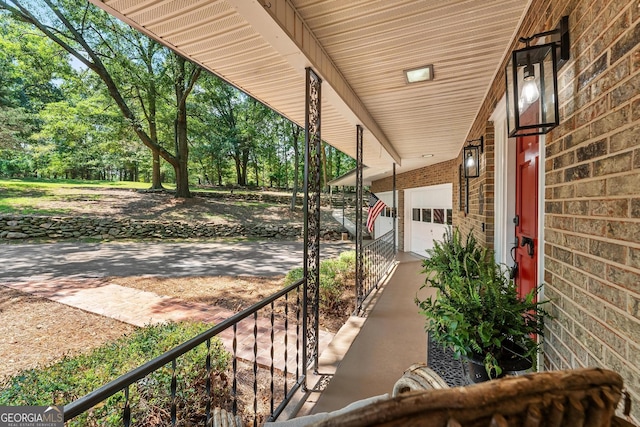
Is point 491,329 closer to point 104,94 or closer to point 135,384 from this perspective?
point 135,384

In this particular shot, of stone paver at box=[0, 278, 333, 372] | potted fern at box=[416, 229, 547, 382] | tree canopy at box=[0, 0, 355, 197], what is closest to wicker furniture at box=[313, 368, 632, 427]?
potted fern at box=[416, 229, 547, 382]

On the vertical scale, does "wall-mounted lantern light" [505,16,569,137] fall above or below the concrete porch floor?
above

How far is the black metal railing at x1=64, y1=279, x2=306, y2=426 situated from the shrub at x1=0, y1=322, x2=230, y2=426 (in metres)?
0.03

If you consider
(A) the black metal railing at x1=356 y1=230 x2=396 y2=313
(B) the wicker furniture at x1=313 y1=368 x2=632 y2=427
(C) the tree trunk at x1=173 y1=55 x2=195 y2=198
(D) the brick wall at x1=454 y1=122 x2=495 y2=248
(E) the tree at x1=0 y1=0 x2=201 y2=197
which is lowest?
(A) the black metal railing at x1=356 y1=230 x2=396 y2=313

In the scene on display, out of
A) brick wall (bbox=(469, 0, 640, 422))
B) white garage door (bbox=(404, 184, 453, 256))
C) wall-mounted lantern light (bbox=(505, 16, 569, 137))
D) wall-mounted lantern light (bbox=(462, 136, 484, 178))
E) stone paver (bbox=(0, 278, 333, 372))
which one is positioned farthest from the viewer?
white garage door (bbox=(404, 184, 453, 256))

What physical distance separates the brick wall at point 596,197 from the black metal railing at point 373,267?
9.12 ft

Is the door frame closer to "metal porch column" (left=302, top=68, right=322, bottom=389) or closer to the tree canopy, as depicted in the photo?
"metal porch column" (left=302, top=68, right=322, bottom=389)

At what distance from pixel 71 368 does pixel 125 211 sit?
11.9 metres

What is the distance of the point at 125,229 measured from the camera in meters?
10.7

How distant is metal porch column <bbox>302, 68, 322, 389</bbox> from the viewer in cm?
238

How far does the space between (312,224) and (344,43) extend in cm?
143

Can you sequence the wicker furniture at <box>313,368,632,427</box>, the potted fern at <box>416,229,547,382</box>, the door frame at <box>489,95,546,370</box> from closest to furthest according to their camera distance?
the wicker furniture at <box>313,368,632,427</box> → the potted fern at <box>416,229,547,382</box> → the door frame at <box>489,95,546,370</box>

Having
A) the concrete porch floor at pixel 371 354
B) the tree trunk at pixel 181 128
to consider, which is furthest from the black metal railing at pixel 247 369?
the tree trunk at pixel 181 128

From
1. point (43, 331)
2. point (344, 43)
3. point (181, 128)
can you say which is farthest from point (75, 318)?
point (181, 128)
